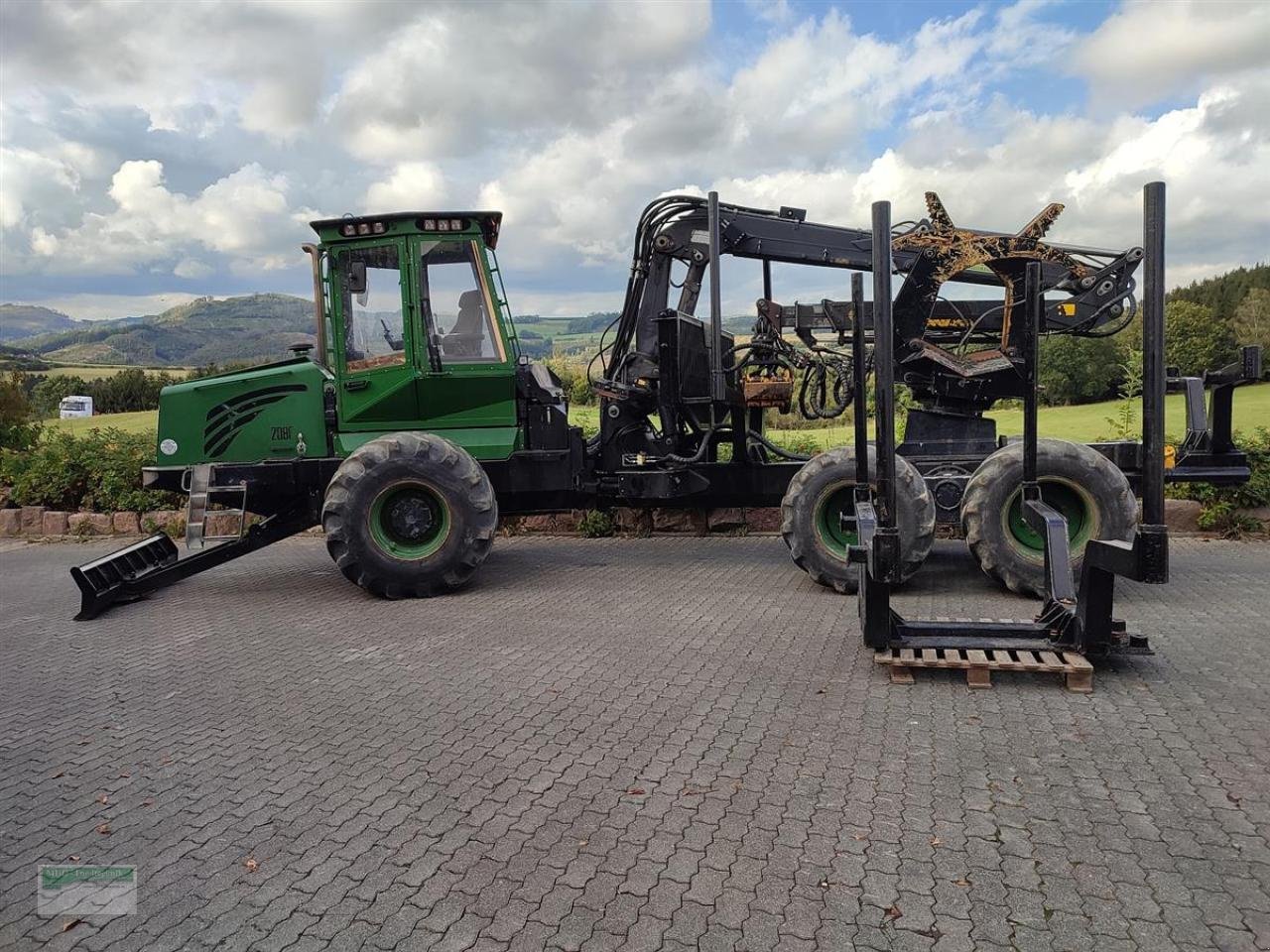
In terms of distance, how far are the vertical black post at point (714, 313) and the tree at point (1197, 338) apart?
6.70m

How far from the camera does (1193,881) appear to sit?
9.67 ft

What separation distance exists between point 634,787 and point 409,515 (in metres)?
4.36

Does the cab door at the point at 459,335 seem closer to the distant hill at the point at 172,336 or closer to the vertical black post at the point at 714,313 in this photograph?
the vertical black post at the point at 714,313

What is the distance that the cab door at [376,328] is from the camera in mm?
7898

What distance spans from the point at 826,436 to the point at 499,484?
17.5ft

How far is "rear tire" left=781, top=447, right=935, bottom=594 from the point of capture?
23.0 ft

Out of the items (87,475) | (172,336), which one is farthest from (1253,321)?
(172,336)

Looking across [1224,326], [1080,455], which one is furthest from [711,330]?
[1224,326]

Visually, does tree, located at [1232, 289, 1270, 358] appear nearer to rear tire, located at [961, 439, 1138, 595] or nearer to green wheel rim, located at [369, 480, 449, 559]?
rear tire, located at [961, 439, 1138, 595]

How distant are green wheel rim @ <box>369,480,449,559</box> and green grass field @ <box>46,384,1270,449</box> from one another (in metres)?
2.17

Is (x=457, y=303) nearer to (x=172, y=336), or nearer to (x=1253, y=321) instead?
(x=1253, y=321)

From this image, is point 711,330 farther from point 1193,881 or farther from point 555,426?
point 1193,881

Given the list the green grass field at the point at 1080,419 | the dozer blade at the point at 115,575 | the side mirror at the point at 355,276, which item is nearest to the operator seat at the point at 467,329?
the side mirror at the point at 355,276

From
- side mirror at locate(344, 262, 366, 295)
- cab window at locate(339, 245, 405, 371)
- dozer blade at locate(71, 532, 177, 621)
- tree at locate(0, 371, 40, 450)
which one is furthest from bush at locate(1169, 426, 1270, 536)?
tree at locate(0, 371, 40, 450)
